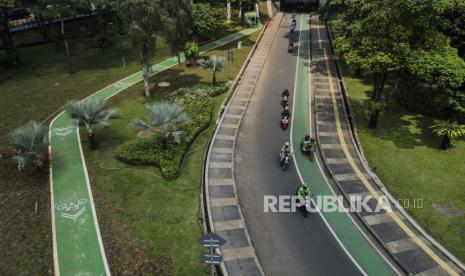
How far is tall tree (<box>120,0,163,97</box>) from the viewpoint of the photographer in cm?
3048

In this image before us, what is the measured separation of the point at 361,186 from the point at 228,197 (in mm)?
8506

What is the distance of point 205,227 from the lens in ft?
67.9

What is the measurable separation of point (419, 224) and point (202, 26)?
34567 millimetres

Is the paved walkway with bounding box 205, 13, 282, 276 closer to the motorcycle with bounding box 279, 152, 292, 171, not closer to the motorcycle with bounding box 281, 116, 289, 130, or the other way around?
the motorcycle with bounding box 279, 152, 292, 171

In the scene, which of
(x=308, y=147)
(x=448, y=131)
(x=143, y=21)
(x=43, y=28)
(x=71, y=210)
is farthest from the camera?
(x=43, y=28)

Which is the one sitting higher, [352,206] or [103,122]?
[103,122]

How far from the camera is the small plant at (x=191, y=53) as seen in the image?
42.8 meters

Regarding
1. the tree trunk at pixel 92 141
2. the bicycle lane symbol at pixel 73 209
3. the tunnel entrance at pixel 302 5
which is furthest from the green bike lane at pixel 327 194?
the tunnel entrance at pixel 302 5

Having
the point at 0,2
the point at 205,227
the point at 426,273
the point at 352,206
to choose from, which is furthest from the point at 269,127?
the point at 0,2

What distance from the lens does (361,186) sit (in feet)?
79.3

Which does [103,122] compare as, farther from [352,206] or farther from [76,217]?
[352,206]

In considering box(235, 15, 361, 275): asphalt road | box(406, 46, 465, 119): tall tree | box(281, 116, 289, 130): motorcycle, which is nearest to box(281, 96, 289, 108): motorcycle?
box(235, 15, 361, 275): asphalt road

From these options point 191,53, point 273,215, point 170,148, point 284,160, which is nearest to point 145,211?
point 170,148

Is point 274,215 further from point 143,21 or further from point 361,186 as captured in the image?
point 143,21
